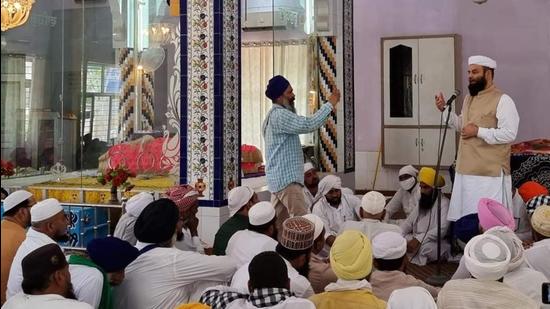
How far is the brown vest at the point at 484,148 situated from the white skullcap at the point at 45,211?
8.30ft

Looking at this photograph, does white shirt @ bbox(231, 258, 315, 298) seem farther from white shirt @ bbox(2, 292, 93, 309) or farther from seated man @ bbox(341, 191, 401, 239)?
seated man @ bbox(341, 191, 401, 239)

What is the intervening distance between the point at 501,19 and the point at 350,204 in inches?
176

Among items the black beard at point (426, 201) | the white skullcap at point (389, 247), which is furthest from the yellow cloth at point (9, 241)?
the black beard at point (426, 201)

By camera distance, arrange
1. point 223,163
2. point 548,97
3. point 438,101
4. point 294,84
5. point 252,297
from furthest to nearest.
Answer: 1. point 548,97
2. point 294,84
3. point 223,163
4. point 438,101
5. point 252,297

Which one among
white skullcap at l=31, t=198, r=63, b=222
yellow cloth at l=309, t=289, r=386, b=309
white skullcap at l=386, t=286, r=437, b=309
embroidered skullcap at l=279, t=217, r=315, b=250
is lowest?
yellow cloth at l=309, t=289, r=386, b=309

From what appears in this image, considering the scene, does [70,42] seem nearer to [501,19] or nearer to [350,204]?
[350,204]

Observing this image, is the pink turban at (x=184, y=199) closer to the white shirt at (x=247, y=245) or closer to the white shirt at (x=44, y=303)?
the white shirt at (x=247, y=245)

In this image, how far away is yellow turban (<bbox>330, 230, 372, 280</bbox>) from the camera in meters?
2.21

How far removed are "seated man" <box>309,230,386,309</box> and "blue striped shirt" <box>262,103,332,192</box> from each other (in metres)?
1.96

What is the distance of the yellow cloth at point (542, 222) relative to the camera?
3037 mm

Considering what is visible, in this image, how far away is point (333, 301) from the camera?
2152 mm

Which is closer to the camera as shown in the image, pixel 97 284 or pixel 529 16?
pixel 97 284

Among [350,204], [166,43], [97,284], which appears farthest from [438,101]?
[97,284]

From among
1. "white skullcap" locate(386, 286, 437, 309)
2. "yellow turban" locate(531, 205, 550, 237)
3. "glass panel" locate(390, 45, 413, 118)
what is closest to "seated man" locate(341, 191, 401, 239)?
"yellow turban" locate(531, 205, 550, 237)
